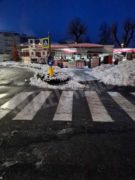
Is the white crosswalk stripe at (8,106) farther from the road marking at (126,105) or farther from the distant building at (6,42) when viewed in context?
the distant building at (6,42)

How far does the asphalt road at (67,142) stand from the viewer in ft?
9.63

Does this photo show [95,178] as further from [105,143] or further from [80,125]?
[80,125]

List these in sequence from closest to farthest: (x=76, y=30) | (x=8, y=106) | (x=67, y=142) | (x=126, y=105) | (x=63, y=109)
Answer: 1. (x=67, y=142)
2. (x=63, y=109)
3. (x=8, y=106)
4. (x=126, y=105)
5. (x=76, y=30)

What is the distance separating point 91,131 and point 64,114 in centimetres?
146

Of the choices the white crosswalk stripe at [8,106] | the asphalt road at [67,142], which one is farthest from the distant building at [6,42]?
the asphalt road at [67,142]

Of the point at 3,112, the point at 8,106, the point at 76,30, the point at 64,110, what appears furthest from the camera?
the point at 76,30

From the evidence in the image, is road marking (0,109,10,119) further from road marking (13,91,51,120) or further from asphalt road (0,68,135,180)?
road marking (13,91,51,120)

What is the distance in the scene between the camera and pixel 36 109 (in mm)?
6328

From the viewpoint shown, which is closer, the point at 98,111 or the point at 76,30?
the point at 98,111

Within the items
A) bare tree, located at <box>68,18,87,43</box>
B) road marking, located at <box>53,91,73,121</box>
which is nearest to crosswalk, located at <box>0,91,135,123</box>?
road marking, located at <box>53,91,73,121</box>

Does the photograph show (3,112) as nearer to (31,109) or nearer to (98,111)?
(31,109)

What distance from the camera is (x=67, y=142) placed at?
3893 millimetres

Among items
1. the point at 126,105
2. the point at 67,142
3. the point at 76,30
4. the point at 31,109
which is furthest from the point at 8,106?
the point at 76,30

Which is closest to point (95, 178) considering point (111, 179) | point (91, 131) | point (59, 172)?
point (111, 179)
